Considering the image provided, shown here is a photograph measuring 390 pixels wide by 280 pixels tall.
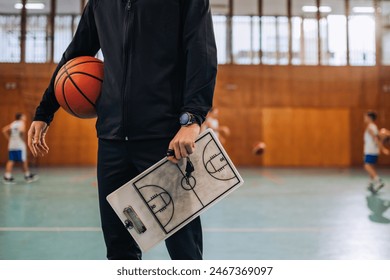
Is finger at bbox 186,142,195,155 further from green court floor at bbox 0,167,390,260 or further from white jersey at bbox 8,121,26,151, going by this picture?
white jersey at bbox 8,121,26,151

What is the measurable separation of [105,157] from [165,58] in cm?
45

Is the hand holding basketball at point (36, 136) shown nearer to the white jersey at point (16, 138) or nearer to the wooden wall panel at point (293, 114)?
the white jersey at point (16, 138)

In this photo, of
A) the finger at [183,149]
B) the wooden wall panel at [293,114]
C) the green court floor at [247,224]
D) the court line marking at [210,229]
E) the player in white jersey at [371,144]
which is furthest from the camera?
the wooden wall panel at [293,114]

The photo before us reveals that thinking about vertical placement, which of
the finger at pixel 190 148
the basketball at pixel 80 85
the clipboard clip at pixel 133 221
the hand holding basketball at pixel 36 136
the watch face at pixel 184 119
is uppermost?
the basketball at pixel 80 85

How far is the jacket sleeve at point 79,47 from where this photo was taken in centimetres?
157

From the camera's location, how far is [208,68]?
51.3 inches

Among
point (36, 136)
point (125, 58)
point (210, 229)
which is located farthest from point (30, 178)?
point (125, 58)

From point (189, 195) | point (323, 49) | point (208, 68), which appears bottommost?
point (189, 195)

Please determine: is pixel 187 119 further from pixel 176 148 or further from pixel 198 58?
pixel 198 58

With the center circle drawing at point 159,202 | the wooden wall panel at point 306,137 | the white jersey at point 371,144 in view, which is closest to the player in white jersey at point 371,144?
the white jersey at point 371,144

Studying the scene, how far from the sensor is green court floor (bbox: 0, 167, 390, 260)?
301 cm

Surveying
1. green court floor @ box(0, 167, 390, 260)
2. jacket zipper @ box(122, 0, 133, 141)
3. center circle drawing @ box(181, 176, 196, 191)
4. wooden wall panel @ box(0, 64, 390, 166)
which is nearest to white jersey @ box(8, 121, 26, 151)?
green court floor @ box(0, 167, 390, 260)
